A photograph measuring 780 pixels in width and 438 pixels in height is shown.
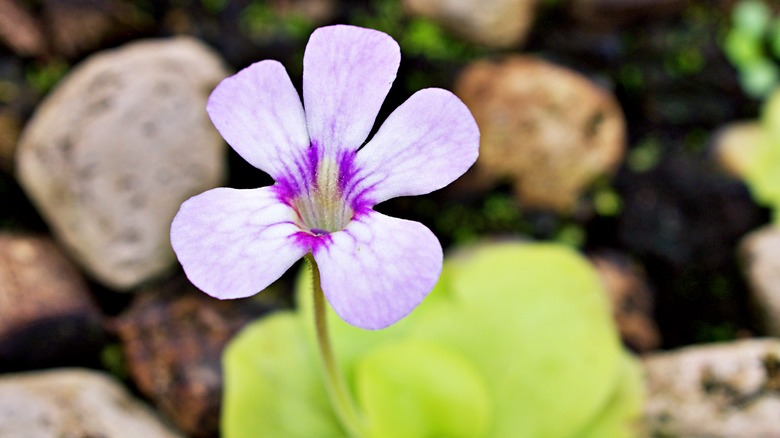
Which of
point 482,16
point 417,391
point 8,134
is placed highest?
point 482,16

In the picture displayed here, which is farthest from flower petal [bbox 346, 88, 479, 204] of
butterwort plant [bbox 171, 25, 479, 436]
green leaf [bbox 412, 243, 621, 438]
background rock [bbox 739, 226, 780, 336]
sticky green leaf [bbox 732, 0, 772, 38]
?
sticky green leaf [bbox 732, 0, 772, 38]

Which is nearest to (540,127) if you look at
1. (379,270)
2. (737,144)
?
(737,144)

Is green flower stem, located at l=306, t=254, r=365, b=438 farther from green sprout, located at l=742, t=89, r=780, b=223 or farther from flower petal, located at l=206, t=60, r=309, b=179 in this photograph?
green sprout, located at l=742, t=89, r=780, b=223

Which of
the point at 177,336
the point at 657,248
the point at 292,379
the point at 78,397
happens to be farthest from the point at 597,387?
the point at 78,397

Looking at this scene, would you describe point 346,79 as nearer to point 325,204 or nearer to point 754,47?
point 325,204

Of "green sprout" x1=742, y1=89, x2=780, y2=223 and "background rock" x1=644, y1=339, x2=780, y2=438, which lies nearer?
"background rock" x1=644, y1=339, x2=780, y2=438

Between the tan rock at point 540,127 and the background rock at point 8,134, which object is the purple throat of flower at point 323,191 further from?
the background rock at point 8,134

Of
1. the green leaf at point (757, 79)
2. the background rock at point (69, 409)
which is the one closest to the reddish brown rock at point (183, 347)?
the background rock at point (69, 409)
